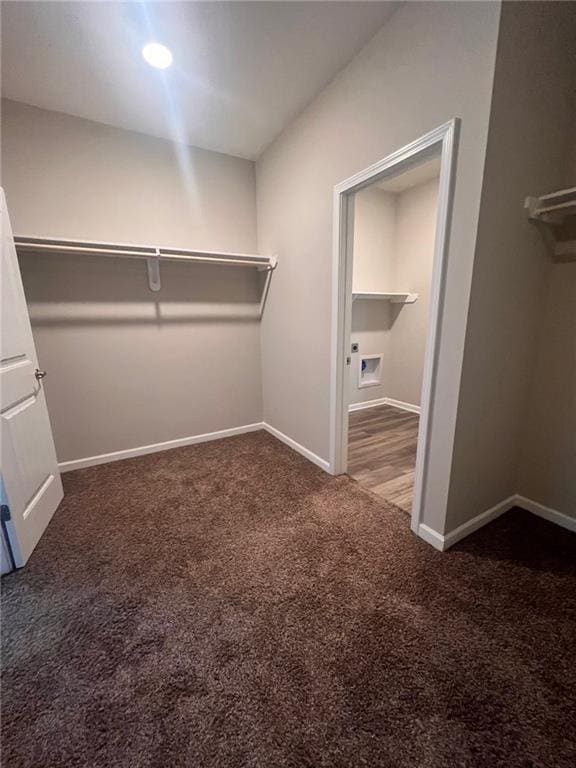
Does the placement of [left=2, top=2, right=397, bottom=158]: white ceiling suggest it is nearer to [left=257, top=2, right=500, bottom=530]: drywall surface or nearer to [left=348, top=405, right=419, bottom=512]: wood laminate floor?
[left=257, top=2, right=500, bottom=530]: drywall surface

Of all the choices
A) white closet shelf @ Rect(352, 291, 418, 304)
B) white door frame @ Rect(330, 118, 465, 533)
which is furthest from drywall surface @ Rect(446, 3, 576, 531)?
white closet shelf @ Rect(352, 291, 418, 304)

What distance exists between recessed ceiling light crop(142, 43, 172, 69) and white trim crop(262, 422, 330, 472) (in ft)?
9.01

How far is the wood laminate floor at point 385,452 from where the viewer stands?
2293 millimetres

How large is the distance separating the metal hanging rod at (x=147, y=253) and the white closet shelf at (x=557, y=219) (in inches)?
73.9

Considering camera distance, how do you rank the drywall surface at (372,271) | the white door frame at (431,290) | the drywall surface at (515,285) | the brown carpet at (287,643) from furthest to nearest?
the drywall surface at (372,271) → the white door frame at (431,290) → the drywall surface at (515,285) → the brown carpet at (287,643)

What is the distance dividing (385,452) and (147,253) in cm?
264

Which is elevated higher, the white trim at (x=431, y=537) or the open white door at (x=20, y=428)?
the open white door at (x=20, y=428)

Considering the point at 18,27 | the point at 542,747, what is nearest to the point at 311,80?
the point at 18,27

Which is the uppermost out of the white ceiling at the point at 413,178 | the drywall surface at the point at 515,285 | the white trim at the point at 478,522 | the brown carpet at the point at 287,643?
the white ceiling at the point at 413,178

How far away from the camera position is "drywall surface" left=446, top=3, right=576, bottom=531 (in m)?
1.30

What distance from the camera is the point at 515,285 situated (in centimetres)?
158

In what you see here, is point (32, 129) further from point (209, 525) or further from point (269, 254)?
point (209, 525)

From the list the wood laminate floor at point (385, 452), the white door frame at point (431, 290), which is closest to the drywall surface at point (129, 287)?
the white door frame at point (431, 290)

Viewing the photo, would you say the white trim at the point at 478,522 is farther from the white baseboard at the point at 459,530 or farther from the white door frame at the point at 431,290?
the white door frame at the point at 431,290
